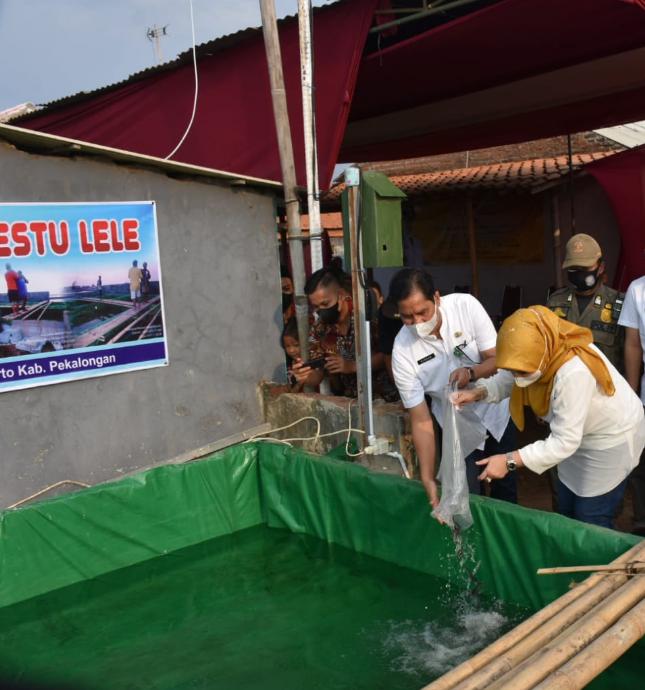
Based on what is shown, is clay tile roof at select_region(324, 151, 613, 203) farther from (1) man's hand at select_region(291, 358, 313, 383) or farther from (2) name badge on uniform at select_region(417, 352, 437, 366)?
(2) name badge on uniform at select_region(417, 352, 437, 366)

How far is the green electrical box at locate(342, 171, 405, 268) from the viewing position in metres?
4.39

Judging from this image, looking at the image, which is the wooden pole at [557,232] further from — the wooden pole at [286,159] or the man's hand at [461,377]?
the man's hand at [461,377]

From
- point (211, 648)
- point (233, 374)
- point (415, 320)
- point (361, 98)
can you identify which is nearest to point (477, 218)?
point (361, 98)

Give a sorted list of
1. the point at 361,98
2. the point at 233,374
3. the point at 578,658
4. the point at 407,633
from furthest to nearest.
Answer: the point at 361,98, the point at 233,374, the point at 407,633, the point at 578,658

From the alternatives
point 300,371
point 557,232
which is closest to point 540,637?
point 300,371

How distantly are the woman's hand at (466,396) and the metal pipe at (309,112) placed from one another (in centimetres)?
202

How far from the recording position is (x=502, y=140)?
987 centimetres

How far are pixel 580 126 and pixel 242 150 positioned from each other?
4627mm

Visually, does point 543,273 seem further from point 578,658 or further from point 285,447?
point 578,658

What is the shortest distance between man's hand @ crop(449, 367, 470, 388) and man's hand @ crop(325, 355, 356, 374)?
4.34ft

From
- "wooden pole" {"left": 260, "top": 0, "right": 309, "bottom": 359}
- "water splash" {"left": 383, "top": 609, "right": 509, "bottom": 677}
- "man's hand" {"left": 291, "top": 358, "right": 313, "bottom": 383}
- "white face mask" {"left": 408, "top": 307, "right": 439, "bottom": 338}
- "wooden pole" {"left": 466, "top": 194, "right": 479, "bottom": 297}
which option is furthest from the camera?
"wooden pole" {"left": 466, "top": 194, "right": 479, "bottom": 297}

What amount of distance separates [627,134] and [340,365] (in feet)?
33.3

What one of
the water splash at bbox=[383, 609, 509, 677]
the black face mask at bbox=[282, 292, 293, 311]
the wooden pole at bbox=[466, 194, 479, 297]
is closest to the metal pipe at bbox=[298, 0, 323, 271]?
the black face mask at bbox=[282, 292, 293, 311]

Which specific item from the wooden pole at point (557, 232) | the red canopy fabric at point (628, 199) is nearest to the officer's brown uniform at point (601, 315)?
the red canopy fabric at point (628, 199)
